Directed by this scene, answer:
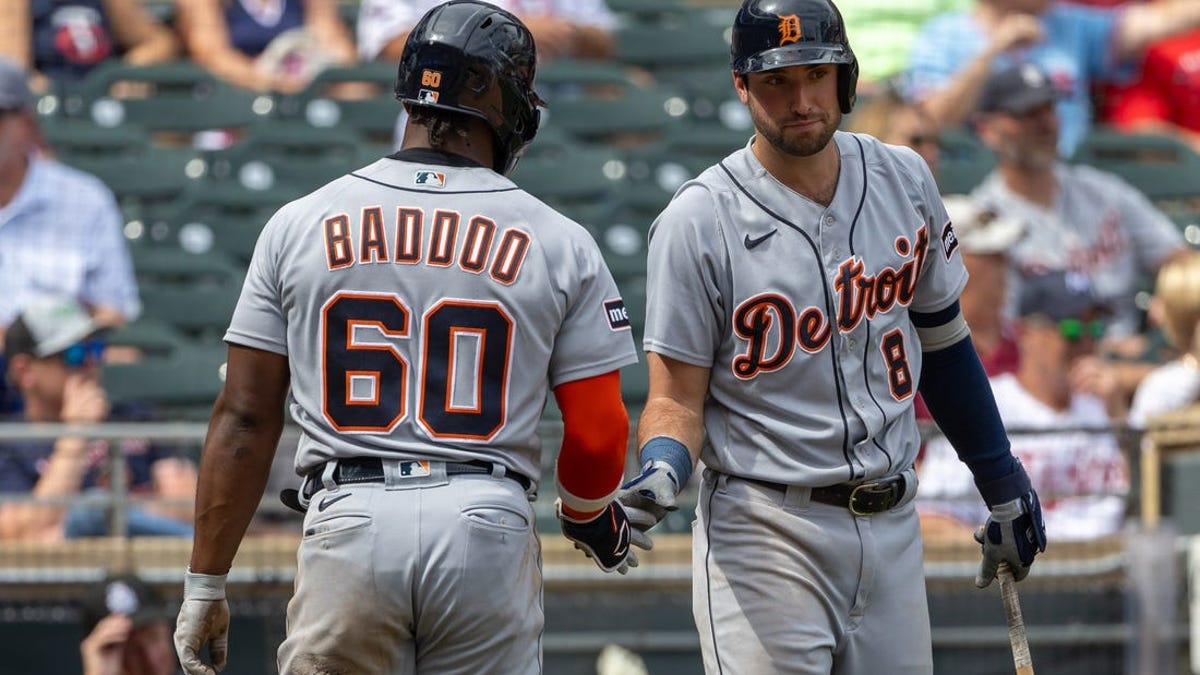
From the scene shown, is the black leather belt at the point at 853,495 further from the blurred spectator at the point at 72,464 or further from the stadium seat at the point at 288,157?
the stadium seat at the point at 288,157

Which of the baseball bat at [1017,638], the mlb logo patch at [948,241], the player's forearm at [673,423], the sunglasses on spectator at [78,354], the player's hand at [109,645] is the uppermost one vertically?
the mlb logo patch at [948,241]

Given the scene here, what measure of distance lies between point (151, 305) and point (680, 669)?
9.72 feet

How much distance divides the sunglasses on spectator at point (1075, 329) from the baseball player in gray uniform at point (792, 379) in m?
3.01

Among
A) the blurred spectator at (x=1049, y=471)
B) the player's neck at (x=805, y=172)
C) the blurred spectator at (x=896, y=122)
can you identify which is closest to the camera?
the player's neck at (x=805, y=172)

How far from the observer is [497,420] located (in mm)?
3312

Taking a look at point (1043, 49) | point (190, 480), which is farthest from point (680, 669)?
point (1043, 49)

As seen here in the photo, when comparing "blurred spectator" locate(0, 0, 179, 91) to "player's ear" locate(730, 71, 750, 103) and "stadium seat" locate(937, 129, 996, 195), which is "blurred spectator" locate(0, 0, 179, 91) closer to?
"stadium seat" locate(937, 129, 996, 195)

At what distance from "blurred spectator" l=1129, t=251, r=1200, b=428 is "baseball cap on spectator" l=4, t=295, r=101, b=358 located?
3.42 m

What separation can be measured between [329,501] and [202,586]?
1.19 feet

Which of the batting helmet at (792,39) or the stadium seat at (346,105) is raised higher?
the batting helmet at (792,39)

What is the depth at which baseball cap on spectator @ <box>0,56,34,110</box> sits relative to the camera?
7.15 m

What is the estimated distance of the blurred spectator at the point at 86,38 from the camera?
8672 millimetres

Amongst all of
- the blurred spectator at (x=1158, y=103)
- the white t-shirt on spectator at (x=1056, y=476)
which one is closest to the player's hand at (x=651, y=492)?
the white t-shirt on spectator at (x=1056, y=476)

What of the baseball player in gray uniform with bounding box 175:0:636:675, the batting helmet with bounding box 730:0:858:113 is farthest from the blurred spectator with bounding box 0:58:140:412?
the batting helmet with bounding box 730:0:858:113
